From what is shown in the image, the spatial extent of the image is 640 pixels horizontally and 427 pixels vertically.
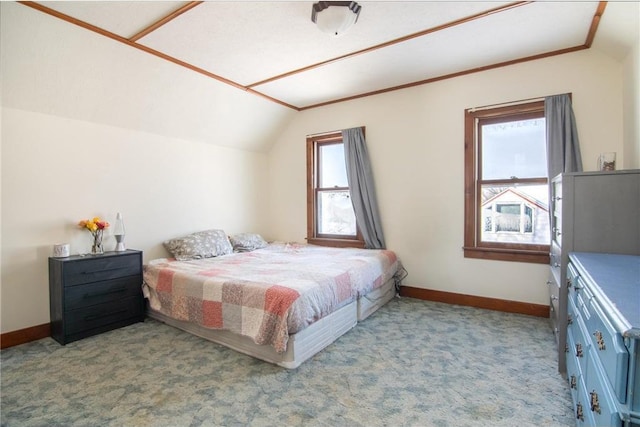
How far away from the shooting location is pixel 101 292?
9.73 feet

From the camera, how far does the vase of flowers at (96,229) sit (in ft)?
10.1

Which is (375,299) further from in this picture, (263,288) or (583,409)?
(583,409)

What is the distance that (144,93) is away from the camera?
10.8 ft

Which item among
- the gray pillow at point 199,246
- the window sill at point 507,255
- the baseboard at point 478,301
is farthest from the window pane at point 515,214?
the gray pillow at point 199,246

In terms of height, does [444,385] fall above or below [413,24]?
below

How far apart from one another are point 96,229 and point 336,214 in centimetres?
291

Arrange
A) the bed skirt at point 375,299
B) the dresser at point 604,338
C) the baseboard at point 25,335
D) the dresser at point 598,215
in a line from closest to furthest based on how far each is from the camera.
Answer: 1. the dresser at point 604,338
2. the dresser at point 598,215
3. the baseboard at point 25,335
4. the bed skirt at point 375,299

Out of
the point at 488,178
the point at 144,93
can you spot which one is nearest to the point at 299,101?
the point at 144,93

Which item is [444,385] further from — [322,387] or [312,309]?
[312,309]

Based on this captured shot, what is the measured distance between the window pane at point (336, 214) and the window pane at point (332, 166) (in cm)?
15

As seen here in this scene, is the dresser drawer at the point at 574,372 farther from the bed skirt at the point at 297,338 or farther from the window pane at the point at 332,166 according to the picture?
the window pane at the point at 332,166

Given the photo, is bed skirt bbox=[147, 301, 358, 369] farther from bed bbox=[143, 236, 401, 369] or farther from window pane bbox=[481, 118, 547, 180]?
window pane bbox=[481, 118, 547, 180]

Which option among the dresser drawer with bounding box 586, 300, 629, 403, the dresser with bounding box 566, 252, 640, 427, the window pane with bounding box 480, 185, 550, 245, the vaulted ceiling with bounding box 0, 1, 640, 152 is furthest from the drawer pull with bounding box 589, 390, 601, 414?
the vaulted ceiling with bounding box 0, 1, 640, 152

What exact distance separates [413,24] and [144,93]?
8.73 ft
